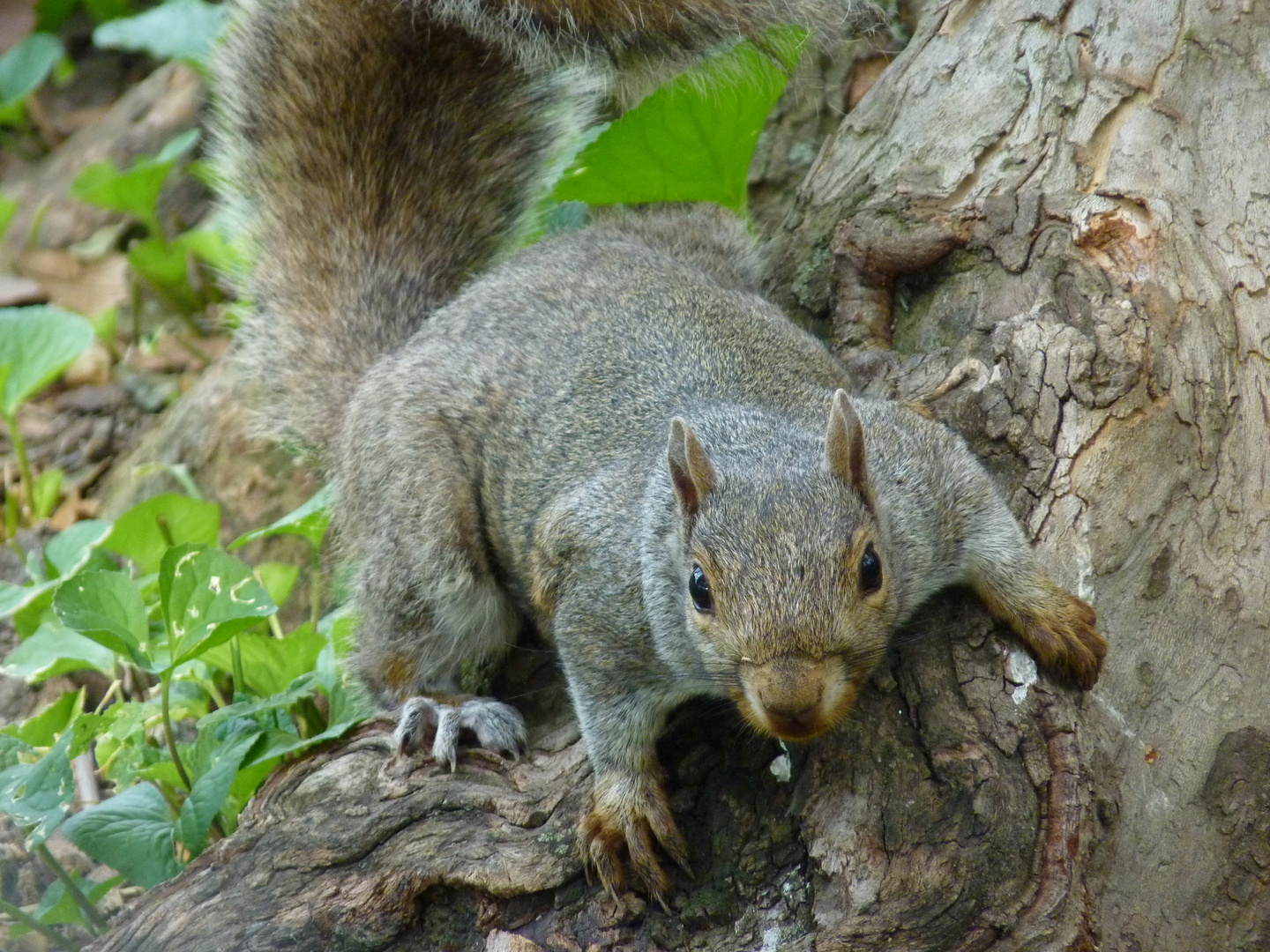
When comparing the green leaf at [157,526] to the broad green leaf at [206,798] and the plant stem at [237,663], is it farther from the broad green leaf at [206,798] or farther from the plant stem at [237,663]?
the broad green leaf at [206,798]

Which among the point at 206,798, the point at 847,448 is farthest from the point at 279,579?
the point at 847,448

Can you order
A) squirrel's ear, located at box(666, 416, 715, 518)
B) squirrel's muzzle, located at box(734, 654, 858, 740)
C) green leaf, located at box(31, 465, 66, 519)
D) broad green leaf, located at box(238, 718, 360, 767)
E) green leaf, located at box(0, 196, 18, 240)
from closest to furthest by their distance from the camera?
squirrel's muzzle, located at box(734, 654, 858, 740) → squirrel's ear, located at box(666, 416, 715, 518) → broad green leaf, located at box(238, 718, 360, 767) → green leaf, located at box(31, 465, 66, 519) → green leaf, located at box(0, 196, 18, 240)

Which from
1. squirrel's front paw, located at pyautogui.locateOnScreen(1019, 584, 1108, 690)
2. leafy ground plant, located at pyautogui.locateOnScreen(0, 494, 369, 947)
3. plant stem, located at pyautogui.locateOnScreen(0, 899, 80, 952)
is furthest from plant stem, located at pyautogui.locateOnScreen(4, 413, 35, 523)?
squirrel's front paw, located at pyautogui.locateOnScreen(1019, 584, 1108, 690)

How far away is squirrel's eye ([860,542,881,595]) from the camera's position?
1845mm

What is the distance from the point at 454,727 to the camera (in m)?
2.36

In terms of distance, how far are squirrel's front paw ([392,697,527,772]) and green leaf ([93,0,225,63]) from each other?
2.54 metres

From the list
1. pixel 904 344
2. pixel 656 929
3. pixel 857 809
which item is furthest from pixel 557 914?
pixel 904 344

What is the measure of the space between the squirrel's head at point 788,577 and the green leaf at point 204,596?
36.2 inches

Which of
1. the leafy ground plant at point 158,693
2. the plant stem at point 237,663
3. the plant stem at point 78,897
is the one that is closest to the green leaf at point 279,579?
the leafy ground plant at point 158,693

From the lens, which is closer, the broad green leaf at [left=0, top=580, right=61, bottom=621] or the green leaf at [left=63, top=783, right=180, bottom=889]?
the green leaf at [left=63, top=783, right=180, bottom=889]

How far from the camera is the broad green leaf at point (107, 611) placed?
2.41 m

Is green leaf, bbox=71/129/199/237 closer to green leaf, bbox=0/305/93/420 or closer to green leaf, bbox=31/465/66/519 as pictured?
green leaf, bbox=0/305/93/420

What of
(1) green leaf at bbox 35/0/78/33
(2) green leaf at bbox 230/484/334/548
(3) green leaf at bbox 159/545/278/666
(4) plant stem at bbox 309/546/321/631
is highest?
(1) green leaf at bbox 35/0/78/33

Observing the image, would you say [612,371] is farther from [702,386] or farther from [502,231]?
[502,231]
